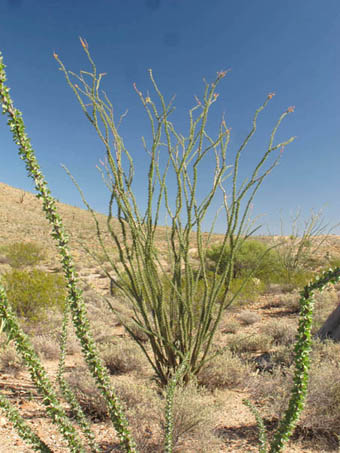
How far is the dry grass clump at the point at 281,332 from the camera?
21.5 feet

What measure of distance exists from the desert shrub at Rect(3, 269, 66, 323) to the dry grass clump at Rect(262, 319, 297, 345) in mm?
4718

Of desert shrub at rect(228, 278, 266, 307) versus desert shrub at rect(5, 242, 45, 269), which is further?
desert shrub at rect(5, 242, 45, 269)

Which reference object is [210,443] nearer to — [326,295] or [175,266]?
[175,266]

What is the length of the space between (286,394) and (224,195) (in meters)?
2.44

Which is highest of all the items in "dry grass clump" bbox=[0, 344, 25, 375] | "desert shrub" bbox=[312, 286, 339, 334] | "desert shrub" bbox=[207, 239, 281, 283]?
"desert shrub" bbox=[207, 239, 281, 283]

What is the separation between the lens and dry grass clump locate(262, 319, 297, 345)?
21.5 ft

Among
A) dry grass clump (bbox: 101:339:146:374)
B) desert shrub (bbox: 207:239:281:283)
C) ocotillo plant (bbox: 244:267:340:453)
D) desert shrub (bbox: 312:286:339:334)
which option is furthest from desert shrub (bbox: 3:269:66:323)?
ocotillo plant (bbox: 244:267:340:453)

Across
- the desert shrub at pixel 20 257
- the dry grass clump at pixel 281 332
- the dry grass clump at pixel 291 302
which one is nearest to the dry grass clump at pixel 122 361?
the dry grass clump at pixel 281 332

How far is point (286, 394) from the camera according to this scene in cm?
376

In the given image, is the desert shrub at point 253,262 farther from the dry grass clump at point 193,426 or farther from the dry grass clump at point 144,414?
the dry grass clump at point 193,426

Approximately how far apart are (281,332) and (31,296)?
223 inches

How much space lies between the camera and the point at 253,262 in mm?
15438

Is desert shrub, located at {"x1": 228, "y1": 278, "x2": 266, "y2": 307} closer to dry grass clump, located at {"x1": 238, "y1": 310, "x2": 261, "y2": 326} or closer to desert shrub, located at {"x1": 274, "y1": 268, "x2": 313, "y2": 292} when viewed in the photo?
desert shrub, located at {"x1": 274, "y1": 268, "x2": 313, "y2": 292}

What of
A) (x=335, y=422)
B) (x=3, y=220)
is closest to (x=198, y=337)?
(x=335, y=422)
